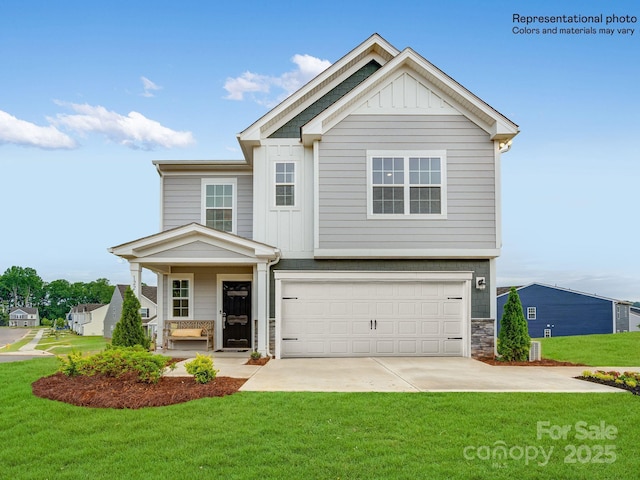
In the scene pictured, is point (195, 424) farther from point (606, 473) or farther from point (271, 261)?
point (271, 261)

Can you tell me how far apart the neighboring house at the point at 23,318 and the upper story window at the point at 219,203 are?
3647 inches

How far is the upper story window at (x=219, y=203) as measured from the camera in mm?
14539

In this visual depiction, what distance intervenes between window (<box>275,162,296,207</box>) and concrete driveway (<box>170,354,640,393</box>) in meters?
4.17

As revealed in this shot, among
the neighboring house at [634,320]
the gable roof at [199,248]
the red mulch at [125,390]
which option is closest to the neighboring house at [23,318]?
the gable roof at [199,248]

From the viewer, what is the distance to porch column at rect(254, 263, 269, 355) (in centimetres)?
1230

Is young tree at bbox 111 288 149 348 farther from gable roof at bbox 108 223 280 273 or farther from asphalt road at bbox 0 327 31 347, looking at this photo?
asphalt road at bbox 0 327 31 347

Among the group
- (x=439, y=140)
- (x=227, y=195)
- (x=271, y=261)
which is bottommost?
(x=271, y=261)

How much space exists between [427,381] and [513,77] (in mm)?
10940

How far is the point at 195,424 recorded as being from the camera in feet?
19.9

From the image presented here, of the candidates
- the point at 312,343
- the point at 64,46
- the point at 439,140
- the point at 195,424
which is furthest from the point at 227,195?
the point at 195,424

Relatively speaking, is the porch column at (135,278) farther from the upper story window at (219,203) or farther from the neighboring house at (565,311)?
the neighboring house at (565,311)

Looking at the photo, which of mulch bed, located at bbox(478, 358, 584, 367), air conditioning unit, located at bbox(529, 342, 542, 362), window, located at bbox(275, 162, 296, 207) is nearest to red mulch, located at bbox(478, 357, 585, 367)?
mulch bed, located at bbox(478, 358, 584, 367)

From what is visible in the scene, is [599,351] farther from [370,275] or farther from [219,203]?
[219,203]

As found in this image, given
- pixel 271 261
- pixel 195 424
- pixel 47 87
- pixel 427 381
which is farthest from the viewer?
pixel 47 87
